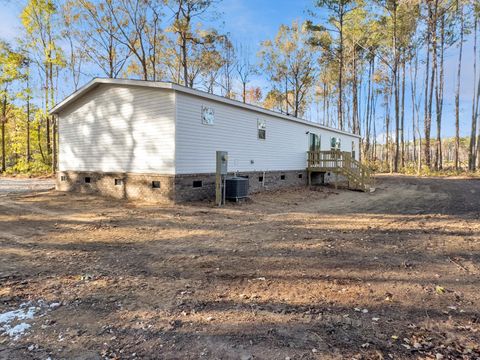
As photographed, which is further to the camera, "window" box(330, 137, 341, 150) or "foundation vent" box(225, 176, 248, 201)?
"window" box(330, 137, 341, 150)

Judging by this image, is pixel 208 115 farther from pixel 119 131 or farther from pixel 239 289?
pixel 239 289

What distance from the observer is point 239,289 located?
337 cm

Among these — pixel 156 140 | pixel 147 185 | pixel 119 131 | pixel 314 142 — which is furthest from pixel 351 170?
pixel 119 131

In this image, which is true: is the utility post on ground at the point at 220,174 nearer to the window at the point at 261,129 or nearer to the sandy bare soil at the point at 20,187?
the window at the point at 261,129

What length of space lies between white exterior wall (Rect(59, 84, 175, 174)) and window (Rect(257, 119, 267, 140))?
4832 mm

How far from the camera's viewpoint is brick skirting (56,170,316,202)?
371 inches

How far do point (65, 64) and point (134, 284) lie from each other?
76.6 ft

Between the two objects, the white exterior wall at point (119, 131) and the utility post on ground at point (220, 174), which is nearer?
the utility post on ground at point (220, 174)

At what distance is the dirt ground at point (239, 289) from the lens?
2.33 m

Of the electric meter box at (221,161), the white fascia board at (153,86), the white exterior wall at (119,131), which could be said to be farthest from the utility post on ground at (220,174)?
the white fascia board at (153,86)

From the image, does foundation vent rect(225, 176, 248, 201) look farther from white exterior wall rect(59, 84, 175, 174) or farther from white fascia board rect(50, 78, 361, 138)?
white fascia board rect(50, 78, 361, 138)

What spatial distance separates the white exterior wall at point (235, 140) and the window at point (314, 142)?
0.41m

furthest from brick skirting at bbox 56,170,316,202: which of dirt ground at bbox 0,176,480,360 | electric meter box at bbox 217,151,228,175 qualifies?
dirt ground at bbox 0,176,480,360

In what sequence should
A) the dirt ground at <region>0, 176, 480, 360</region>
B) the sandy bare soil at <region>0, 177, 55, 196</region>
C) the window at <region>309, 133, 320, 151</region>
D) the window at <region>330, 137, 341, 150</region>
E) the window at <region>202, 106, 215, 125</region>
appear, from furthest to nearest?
the window at <region>330, 137, 341, 150</region>
the window at <region>309, 133, 320, 151</region>
the sandy bare soil at <region>0, 177, 55, 196</region>
the window at <region>202, 106, 215, 125</region>
the dirt ground at <region>0, 176, 480, 360</region>
